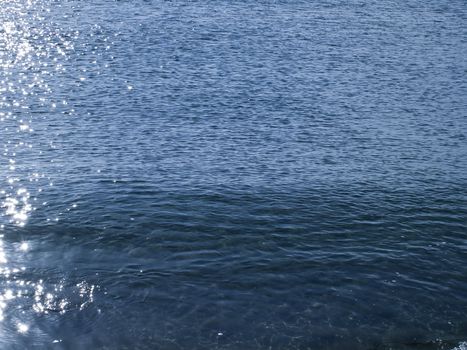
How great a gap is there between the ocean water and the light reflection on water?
→ 0.19m

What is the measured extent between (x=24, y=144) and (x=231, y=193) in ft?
70.3

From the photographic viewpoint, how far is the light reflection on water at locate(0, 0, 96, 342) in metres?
42.2

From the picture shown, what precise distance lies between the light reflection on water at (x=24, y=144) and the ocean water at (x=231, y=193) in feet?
0.61

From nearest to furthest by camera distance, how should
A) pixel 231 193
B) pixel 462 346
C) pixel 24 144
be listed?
pixel 462 346 < pixel 231 193 < pixel 24 144

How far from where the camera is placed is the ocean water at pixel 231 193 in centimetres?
4134

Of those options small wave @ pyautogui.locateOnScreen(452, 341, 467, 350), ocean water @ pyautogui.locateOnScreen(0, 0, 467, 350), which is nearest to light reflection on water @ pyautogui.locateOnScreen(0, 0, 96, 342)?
ocean water @ pyautogui.locateOnScreen(0, 0, 467, 350)

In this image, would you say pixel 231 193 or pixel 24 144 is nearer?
pixel 231 193

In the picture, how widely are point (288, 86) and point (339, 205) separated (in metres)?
33.1

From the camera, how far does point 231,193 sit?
189 ft

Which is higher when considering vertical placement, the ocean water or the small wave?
the small wave

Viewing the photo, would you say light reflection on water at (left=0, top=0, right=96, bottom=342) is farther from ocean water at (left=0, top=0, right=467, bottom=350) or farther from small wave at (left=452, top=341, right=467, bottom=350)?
small wave at (left=452, top=341, right=467, bottom=350)

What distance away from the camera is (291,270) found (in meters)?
46.9

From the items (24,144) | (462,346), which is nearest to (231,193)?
(24,144)

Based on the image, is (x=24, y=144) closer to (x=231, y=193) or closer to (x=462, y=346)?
(x=231, y=193)
